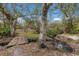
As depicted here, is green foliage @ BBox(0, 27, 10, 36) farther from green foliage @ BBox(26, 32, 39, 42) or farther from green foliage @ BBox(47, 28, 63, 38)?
green foliage @ BBox(47, 28, 63, 38)

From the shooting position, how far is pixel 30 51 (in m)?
1.64

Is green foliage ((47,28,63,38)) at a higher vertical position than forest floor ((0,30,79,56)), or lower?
higher

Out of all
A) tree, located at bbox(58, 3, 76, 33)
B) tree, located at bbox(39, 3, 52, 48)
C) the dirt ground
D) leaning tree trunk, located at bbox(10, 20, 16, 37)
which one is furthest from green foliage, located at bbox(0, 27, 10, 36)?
tree, located at bbox(58, 3, 76, 33)

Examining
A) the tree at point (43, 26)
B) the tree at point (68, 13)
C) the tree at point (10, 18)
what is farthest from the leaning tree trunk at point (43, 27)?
the tree at point (10, 18)

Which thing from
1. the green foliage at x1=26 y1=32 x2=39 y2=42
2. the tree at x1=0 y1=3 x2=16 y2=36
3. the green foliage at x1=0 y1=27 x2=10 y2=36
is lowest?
the green foliage at x1=26 y1=32 x2=39 y2=42

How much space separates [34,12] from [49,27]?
0.19m

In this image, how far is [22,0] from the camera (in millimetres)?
1667

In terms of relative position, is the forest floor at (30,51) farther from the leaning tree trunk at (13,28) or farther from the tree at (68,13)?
the tree at (68,13)

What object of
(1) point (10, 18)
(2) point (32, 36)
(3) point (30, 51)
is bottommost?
(3) point (30, 51)

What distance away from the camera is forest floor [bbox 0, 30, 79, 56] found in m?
1.64

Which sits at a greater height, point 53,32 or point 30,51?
point 53,32

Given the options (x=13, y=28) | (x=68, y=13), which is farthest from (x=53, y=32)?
(x=13, y=28)

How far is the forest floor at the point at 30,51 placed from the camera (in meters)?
1.64

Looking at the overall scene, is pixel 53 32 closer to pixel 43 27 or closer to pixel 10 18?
pixel 43 27
